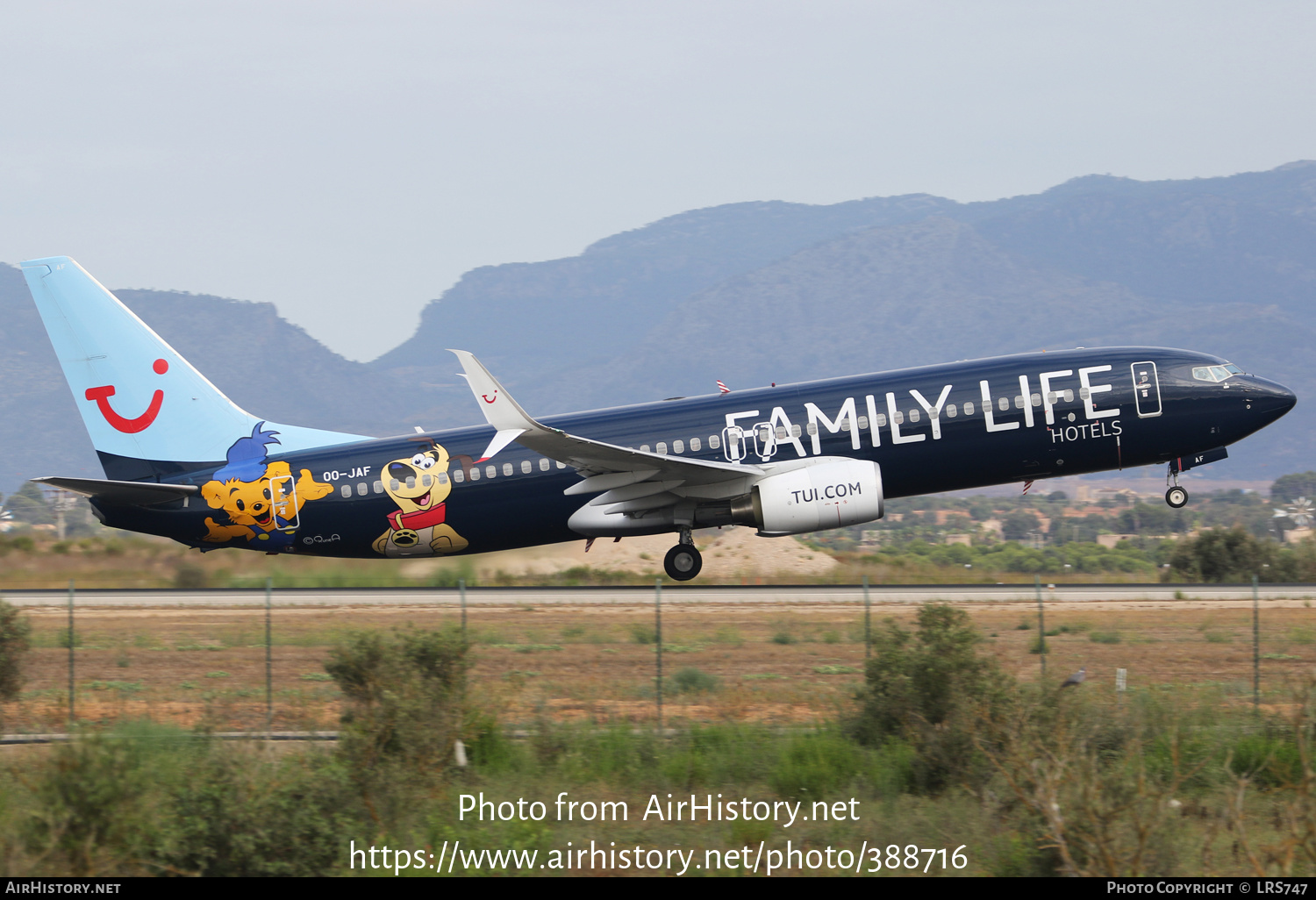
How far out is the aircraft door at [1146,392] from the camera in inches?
1005

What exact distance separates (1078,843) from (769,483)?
15.6m

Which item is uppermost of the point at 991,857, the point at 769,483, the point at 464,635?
the point at 769,483

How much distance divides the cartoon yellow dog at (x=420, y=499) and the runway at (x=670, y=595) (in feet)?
5.10

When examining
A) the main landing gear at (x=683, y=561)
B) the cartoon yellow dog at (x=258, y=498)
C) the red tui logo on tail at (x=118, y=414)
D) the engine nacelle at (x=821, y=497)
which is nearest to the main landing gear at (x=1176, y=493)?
the engine nacelle at (x=821, y=497)

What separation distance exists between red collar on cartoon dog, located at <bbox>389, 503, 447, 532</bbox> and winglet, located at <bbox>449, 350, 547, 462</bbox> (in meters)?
4.31

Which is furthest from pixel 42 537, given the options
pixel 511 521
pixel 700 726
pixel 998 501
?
pixel 998 501

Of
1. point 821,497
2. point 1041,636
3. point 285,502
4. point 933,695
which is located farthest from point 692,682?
point 285,502

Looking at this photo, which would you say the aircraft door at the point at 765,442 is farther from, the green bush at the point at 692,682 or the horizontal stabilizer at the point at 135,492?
the horizontal stabilizer at the point at 135,492

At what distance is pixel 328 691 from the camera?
17891mm

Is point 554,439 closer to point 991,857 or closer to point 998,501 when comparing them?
point 991,857

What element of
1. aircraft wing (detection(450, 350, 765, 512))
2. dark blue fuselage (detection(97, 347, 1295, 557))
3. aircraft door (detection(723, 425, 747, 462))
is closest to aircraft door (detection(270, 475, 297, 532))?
dark blue fuselage (detection(97, 347, 1295, 557))

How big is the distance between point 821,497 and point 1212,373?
9.28 metres

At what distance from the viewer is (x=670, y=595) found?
27.8 metres

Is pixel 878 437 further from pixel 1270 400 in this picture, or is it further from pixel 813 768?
pixel 813 768
